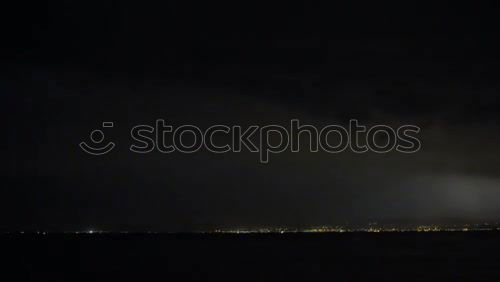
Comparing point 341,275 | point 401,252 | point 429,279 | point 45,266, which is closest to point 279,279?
point 341,275

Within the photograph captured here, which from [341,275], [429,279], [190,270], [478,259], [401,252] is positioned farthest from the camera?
[401,252]

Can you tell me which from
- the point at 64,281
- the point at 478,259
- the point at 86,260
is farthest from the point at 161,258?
the point at 478,259

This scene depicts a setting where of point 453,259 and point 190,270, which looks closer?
point 190,270

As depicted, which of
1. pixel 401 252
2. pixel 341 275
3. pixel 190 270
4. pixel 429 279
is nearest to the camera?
pixel 429 279

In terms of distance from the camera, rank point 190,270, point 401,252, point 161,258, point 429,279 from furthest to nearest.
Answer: point 401,252 → point 161,258 → point 190,270 → point 429,279

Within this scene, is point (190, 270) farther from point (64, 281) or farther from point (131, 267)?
point (64, 281)

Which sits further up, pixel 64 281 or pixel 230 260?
pixel 64 281

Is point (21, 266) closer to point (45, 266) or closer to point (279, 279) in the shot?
point (45, 266)

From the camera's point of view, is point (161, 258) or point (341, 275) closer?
point (341, 275)

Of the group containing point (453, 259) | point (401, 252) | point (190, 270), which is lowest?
point (401, 252)
